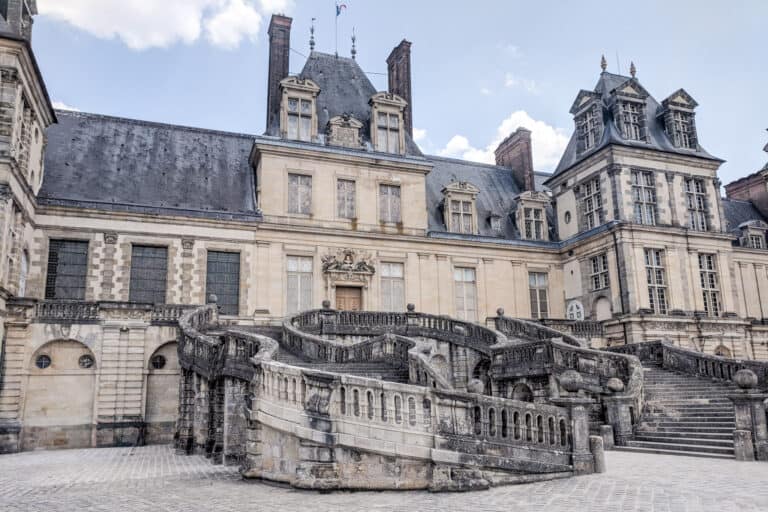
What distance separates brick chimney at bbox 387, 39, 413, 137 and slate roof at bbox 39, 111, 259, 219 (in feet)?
26.0

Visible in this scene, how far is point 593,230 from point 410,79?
11.7 meters

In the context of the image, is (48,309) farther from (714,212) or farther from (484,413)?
(714,212)

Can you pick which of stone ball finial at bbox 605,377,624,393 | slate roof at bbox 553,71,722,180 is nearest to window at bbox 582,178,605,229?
slate roof at bbox 553,71,722,180

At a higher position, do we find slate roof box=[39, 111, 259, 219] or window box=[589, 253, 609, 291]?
slate roof box=[39, 111, 259, 219]

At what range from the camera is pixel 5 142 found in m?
19.5

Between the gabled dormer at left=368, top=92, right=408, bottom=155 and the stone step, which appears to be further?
the gabled dormer at left=368, top=92, right=408, bottom=155

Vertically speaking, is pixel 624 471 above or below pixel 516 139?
below

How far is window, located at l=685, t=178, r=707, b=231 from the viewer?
29734 millimetres

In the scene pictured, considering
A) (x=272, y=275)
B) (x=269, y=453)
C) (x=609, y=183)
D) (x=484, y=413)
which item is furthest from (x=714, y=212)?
(x=269, y=453)

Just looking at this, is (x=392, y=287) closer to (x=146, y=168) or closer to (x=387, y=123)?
(x=387, y=123)

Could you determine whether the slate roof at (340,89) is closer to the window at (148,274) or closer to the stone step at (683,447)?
the window at (148,274)

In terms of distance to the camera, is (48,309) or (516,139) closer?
(48,309)

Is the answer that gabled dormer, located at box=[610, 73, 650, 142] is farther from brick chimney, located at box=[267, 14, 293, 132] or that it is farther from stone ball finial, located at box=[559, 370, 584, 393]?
stone ball finial, located at box=[559, 370, 584, 393]

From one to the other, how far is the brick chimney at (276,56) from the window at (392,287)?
860cm
